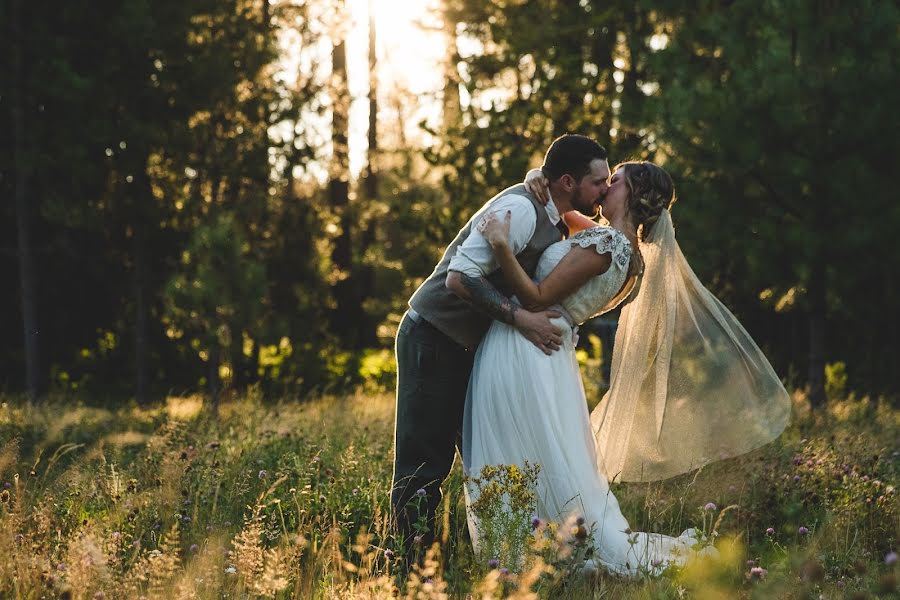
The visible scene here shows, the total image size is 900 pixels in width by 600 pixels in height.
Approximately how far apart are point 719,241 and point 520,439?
5.38 m

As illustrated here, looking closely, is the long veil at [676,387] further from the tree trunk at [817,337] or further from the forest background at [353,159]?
the tree trunk at [817,337]

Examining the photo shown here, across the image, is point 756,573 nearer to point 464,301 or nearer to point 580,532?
point 580,532

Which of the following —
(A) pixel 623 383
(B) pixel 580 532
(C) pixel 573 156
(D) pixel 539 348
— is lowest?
(B) pixel 580 532

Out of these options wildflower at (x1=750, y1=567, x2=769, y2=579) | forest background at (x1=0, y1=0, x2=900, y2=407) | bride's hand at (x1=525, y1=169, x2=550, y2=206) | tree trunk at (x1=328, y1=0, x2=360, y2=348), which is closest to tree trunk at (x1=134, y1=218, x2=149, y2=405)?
forest background at (x1=0, y1=0, x2=900, y2=407)

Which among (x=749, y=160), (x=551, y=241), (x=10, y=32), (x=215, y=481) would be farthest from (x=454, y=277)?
(x=10, y=32)

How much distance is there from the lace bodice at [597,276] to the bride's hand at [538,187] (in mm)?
211

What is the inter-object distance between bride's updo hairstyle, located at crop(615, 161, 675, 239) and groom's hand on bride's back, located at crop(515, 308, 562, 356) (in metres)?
0.65

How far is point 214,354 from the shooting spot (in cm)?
1164

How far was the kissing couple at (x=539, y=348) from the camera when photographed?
14.2 ft

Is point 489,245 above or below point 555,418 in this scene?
above

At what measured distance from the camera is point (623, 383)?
5027 mm

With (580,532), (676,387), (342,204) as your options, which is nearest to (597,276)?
(676,387)

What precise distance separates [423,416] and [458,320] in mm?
467

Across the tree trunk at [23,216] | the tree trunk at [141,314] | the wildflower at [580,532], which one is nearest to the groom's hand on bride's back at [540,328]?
the wildflower at [580,532]
